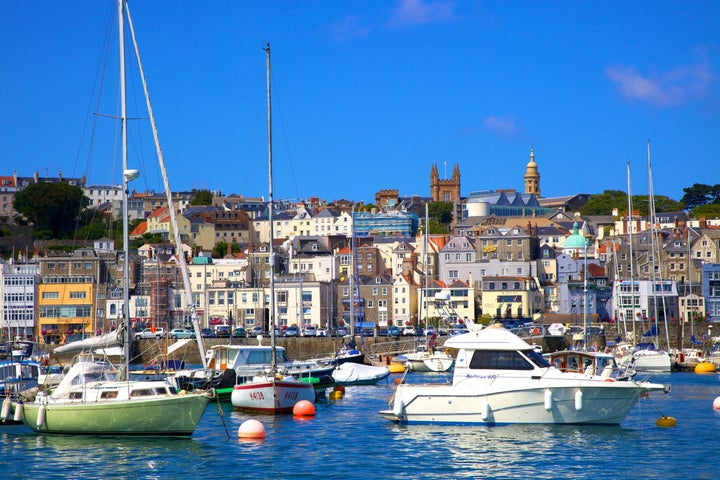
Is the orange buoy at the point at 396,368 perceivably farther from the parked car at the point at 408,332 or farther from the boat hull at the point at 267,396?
the boat hull at the point at 267,396

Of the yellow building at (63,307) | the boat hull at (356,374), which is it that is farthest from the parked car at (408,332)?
the boat hull at (356,374)

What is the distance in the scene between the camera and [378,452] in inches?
1184

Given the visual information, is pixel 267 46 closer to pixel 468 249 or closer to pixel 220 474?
pixel 220 474

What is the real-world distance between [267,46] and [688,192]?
15428 cm

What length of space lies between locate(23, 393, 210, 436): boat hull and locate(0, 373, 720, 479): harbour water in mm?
310

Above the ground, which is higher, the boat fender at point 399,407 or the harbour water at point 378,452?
the boat fender at point 399,407

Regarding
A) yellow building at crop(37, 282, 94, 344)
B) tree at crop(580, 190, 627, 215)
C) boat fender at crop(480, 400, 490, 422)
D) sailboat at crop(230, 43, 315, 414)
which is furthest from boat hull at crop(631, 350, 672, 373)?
tree at crop(580, 190, 627, 215)

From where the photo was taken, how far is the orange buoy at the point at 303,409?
1495 inches

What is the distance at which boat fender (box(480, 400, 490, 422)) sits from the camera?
32656mm

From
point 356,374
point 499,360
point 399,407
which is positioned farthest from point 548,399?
point 356,374

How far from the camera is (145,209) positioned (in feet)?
606

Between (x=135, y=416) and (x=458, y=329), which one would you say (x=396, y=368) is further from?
(x=135, y=416)

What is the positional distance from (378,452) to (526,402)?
16.6ft

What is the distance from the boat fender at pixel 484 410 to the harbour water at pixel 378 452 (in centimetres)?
37
